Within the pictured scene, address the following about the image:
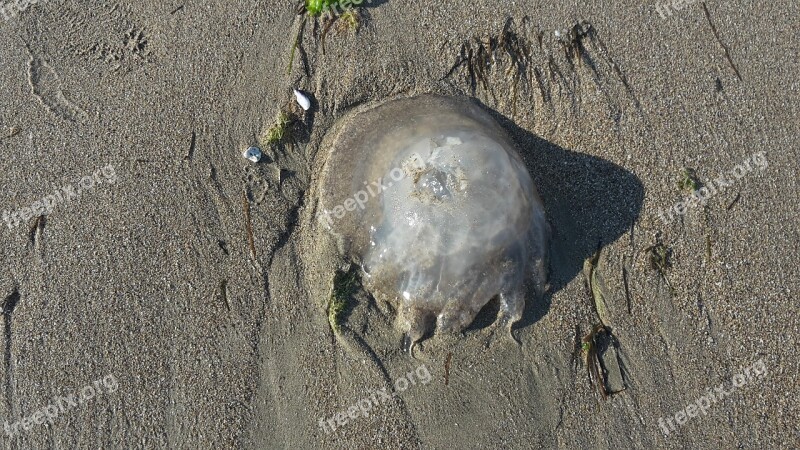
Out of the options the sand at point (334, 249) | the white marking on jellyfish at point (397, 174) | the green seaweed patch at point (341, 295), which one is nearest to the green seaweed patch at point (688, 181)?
the sand at point (334, 249)

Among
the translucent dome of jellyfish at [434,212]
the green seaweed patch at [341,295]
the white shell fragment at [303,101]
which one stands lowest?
the green seaweed patch at [341,295]

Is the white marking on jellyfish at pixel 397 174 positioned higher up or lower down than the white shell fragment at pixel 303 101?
lower down

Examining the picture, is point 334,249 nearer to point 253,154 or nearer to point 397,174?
point 397,174

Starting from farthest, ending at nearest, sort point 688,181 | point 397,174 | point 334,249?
point 688,181 < point 334,249 < point 397,174

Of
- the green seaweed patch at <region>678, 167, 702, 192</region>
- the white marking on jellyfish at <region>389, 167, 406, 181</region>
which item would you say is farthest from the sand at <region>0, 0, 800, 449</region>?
the white marking on jellyfish at <region>389, 167, 406, 181</region>

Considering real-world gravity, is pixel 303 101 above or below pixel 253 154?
above

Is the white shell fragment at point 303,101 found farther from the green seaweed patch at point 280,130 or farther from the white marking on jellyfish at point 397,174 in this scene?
the white marking on jellyfish at point 397,174

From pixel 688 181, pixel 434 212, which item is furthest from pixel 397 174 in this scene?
pixel 688 181

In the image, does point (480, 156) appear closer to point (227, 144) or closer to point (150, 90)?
point (227, 144)
